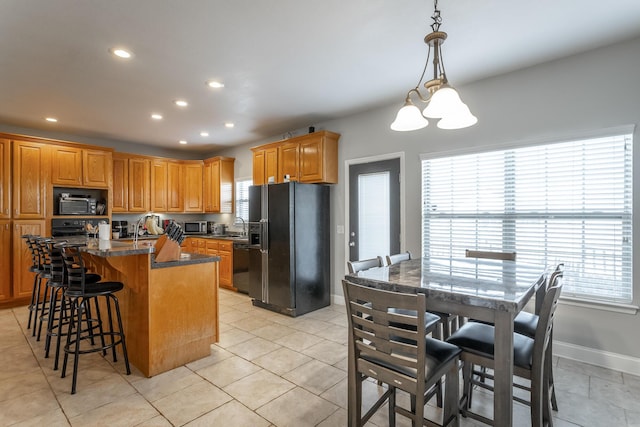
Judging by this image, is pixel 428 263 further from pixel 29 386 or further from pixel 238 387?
pixel 29 386

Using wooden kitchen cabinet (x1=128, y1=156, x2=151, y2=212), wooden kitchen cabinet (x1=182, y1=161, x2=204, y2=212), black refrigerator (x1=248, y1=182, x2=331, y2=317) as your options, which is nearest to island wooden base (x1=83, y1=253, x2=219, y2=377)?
black refrigerator (x1=248, y1=182, x2=331, y2=317)

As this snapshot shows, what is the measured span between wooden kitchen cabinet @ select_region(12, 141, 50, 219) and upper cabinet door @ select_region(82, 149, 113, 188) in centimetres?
49

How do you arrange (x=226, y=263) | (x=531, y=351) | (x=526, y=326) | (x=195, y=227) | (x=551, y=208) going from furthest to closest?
(x=195, y=227), (x=226, y=263), (x=551, y=208), (x=526, y=326), (x=531, y=351)

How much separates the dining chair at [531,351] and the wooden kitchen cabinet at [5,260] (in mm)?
5862

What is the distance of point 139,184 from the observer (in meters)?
6.16

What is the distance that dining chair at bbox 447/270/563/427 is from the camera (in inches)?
63.4

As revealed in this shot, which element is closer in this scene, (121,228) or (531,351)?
(531,351)

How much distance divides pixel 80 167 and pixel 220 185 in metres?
2.26

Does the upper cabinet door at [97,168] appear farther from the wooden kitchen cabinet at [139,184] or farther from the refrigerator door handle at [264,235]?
the refrigerator door handle at [264,235]

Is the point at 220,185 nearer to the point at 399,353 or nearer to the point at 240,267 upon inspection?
the point at 240,267

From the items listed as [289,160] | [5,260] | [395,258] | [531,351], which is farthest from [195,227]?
[531,351]

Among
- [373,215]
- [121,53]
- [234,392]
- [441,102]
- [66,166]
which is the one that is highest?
[121,53]

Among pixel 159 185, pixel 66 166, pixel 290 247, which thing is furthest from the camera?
pixel 159 185

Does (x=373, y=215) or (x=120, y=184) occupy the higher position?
(x=120, y=184)
